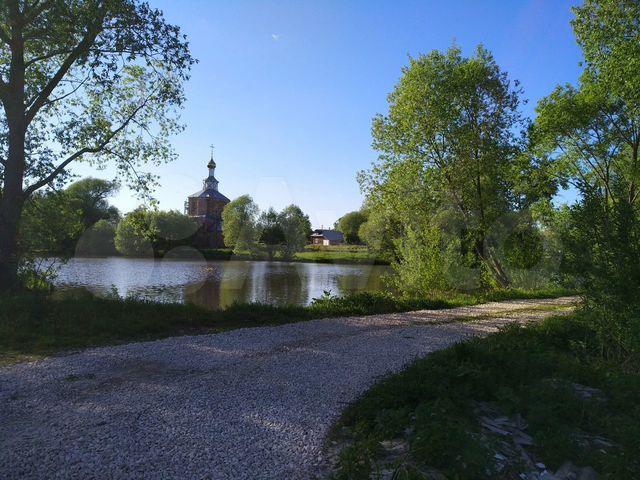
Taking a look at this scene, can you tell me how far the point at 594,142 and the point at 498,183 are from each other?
14.0 feet

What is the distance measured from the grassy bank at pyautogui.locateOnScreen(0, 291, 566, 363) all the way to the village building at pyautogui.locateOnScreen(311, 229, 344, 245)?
4244 inches

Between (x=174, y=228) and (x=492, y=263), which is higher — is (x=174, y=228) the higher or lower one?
the higher one

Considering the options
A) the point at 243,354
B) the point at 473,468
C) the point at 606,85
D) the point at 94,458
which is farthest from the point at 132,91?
the point at 606,85

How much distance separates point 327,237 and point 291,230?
63352 mm

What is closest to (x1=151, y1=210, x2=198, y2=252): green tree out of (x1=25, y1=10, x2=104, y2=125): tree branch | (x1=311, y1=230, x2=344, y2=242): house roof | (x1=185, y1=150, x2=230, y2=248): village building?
(x1=185, y1=150, x2=230, y2=248): village building

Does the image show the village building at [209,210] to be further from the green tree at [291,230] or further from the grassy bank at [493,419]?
the grassy bank at [493,419]

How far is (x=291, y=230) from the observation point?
60.3m

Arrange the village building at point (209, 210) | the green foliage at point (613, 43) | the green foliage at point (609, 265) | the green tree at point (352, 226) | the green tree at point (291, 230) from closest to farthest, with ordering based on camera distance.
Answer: the green foliage at point (609, 265) < the green foliage at point (613, 43) < the green tree at point (291, 230) < the village building at point (209, 210) < the green tree at point (352, 226)

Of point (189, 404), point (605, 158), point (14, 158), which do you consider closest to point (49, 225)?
point (14, 158)

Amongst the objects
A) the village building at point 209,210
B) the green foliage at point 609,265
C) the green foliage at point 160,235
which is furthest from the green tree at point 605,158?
the village building at point 209,210

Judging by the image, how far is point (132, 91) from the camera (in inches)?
542

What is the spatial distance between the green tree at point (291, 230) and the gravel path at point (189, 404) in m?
51.4

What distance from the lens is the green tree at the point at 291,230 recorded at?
5969 cm

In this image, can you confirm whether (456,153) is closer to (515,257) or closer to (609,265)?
(515,257)
